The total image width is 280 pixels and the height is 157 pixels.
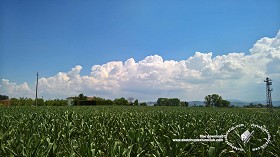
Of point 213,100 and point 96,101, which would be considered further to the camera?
point 213,100

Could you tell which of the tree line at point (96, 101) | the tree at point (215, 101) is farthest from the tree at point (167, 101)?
the tree at point (215, 101)

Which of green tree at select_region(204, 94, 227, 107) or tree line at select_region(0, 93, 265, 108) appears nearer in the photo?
tree line at select_region(0, 93, 265, 108)

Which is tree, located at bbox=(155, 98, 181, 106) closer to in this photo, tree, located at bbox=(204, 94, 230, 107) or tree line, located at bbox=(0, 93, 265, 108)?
tree line, located at bbox=(0, 93, 265, 108)

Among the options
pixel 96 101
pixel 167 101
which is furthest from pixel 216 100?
pixel 96 101

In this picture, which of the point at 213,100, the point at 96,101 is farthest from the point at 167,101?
the point at 96,101

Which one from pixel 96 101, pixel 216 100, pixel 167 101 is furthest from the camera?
pixel 167 101

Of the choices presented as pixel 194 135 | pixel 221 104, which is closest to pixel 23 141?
pixel 194 135

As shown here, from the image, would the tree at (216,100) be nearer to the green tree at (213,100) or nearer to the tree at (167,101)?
the green tree at (213,100)

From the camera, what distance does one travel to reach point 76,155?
6566 mm

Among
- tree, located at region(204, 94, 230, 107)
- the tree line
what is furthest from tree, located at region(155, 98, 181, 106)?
tree, located at region(204, 94, 230, 107)

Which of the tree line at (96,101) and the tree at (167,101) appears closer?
the tree line at (96,101)

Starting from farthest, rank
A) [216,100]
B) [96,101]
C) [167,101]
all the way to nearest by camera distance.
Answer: [167,101]
[216,100]
[96,101]

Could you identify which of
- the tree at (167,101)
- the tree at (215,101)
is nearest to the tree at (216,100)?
the tree at (215,101)

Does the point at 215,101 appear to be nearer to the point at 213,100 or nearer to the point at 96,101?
the point at 213,100
